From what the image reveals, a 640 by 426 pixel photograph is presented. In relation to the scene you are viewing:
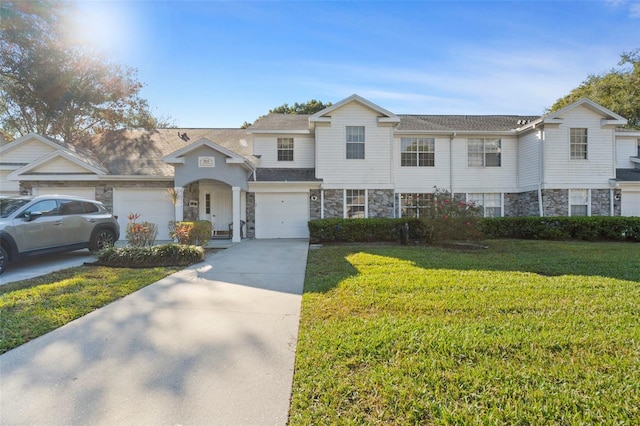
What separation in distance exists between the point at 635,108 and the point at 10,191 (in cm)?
3972

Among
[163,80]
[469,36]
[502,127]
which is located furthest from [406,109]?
[163,80]

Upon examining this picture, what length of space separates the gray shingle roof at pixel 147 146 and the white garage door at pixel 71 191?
1.22 m

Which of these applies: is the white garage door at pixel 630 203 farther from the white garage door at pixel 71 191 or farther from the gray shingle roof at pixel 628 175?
the white garage door at pixel 71 191

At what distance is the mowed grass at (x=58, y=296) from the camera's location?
4.00m

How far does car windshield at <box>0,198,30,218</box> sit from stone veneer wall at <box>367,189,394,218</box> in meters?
11.8

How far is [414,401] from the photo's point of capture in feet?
8.21

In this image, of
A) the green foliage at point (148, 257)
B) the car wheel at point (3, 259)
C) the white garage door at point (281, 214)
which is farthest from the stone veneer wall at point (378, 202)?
the car wheel at point (3, 259)

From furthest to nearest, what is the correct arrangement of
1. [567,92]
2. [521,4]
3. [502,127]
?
1. [567,92]
2. [502,127]
3. [521,4]

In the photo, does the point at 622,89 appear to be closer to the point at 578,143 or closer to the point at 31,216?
the point at 578,143

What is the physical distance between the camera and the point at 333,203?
1471 cm

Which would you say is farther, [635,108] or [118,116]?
[118,116]

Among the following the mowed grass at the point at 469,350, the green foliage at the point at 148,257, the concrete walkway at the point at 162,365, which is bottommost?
the concrete walkway at the point at 162,365

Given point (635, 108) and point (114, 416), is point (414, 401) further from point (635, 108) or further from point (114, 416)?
point (635, 108)

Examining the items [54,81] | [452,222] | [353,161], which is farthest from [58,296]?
[54,81]
